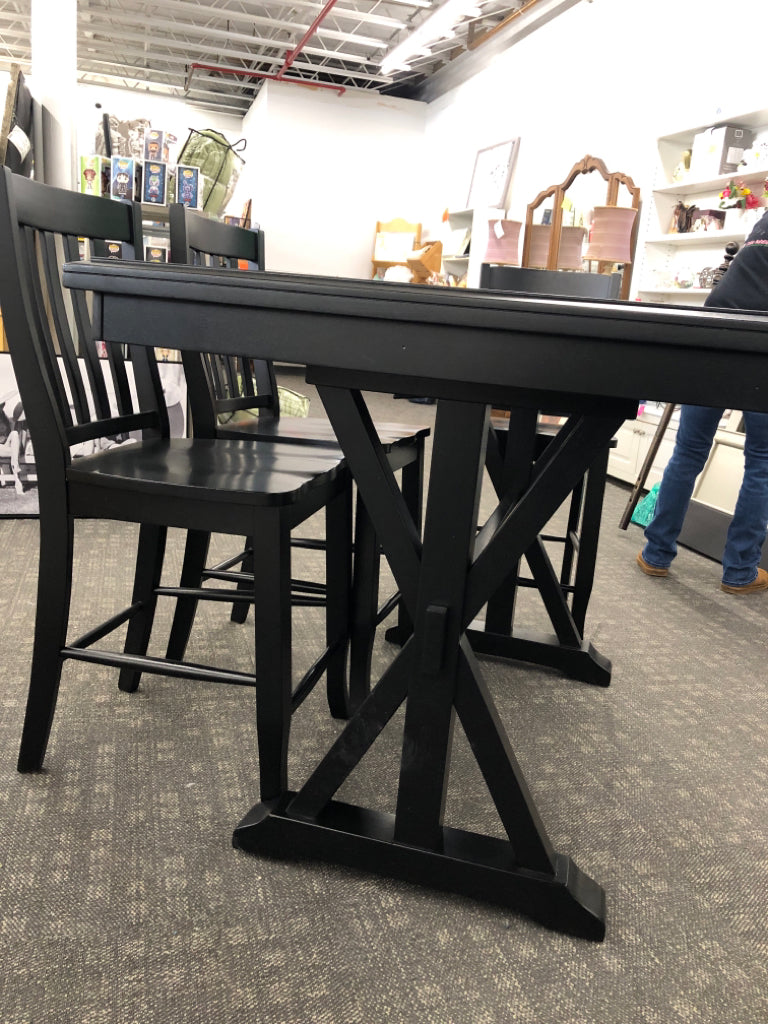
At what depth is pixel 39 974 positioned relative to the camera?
1.00 meters

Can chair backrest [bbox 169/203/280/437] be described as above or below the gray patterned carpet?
above

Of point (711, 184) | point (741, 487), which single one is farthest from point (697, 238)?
point (741, 487)

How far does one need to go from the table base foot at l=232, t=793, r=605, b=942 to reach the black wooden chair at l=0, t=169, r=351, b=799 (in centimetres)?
8

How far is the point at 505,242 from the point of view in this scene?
5.27 m

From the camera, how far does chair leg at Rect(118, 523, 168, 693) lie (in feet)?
5.42

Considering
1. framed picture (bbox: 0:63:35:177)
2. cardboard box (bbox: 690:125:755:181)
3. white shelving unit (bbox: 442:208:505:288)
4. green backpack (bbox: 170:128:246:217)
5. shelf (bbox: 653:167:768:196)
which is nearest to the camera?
framed picture (bbox: 0:63:35:177)

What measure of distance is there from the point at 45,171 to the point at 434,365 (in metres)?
3.52

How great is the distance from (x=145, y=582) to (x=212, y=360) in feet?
1.87

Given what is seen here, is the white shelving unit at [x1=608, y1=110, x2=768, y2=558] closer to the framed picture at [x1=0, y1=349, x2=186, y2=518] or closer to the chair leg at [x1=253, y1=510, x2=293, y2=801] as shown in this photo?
the framed picture at [x1=0, y1=349, x2=186, y2=518]

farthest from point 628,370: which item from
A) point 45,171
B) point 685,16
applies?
point 685,16

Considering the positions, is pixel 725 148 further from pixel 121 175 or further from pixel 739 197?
pixel 121 175

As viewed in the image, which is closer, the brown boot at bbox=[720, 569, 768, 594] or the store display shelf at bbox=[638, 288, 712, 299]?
the brown boot at bbox=[720, 569, 768, 594]

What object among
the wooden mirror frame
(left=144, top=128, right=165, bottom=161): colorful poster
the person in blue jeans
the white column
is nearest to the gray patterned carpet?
the person in blue jeans

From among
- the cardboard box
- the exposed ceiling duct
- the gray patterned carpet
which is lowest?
the gray patterned carpet
